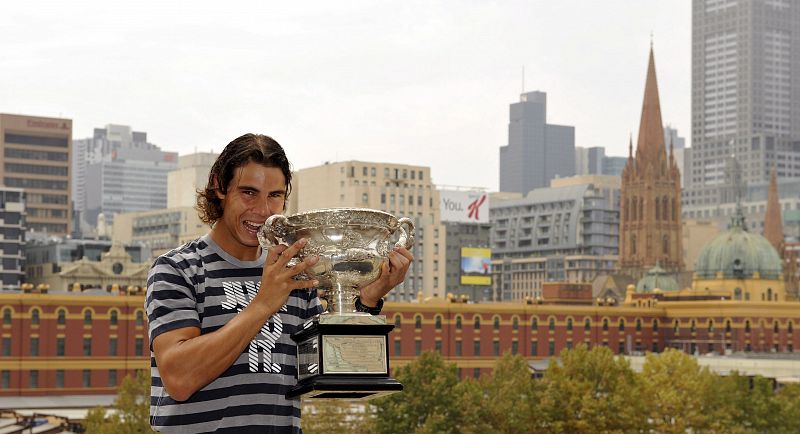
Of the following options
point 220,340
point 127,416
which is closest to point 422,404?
point 127,416

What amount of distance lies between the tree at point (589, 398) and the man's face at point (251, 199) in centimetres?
8442

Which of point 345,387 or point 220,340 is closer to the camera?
point 220,340

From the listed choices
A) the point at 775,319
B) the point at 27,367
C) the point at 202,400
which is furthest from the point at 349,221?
the point at 775,319

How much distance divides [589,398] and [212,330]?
283ft

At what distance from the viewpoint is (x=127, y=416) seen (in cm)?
8456

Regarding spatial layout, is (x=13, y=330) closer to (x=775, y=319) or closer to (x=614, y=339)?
(x=614, y=339)

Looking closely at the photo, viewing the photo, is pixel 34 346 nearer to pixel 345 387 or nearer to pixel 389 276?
pixel 389 276

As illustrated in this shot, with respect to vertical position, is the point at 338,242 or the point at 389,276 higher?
the point at 338,242

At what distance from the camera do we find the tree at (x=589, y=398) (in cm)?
9450

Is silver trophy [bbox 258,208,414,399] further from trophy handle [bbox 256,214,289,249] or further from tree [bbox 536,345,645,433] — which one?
tree [bbox 536,345,645,433]

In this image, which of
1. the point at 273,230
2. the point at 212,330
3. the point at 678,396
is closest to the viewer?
the point at 273,230

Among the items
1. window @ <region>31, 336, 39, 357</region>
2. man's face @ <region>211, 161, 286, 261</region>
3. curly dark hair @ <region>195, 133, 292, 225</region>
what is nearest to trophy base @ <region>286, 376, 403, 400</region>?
man's face @ <region>211, 161, 286, 261</region>

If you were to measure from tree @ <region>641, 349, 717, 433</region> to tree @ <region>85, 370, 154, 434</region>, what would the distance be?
3392cm

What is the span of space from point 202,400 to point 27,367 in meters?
114
